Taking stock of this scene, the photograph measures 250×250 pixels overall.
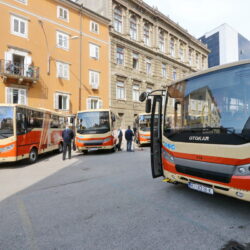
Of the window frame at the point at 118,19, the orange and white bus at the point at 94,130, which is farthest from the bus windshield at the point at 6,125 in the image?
the window frame at the point at 118,19

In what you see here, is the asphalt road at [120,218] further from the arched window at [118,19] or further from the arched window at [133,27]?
the arched window at [133,27]

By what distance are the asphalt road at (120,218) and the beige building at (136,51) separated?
18028 mm

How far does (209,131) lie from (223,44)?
3866 inches

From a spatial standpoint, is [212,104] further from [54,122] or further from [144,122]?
[144,122]

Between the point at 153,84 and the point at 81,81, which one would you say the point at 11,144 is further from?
the point at 153,84

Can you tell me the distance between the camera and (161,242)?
9.00 ft

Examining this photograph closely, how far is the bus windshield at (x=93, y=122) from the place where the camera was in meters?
11.9

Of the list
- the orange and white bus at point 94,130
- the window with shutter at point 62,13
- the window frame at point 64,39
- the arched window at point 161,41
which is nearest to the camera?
the orange and white bus at point 94,130

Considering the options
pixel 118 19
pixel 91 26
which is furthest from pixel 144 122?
pixel 118 19

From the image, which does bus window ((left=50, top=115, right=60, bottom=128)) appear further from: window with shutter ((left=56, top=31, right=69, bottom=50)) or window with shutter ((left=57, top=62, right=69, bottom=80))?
window with shutter ((left=56, top=31, right=69, bottom=50))

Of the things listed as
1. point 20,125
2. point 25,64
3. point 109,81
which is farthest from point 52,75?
point 20,125

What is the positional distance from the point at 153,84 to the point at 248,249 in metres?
27.6

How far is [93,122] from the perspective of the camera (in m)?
12.0

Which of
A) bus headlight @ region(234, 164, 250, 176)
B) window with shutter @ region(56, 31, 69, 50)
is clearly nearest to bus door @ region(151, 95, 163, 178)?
bus headlight @ region(234, 164, 250, 176)
